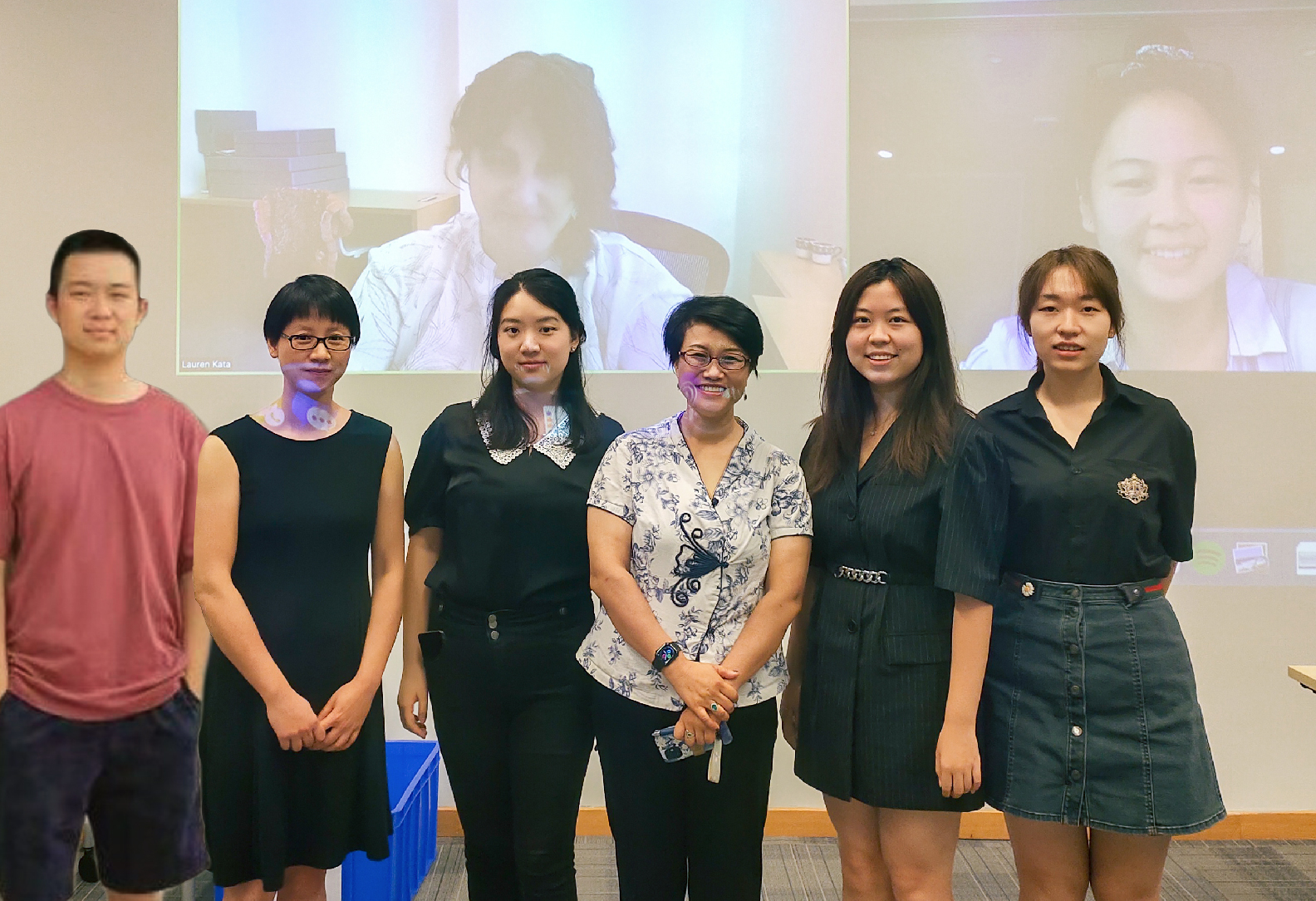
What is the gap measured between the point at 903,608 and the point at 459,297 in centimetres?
190

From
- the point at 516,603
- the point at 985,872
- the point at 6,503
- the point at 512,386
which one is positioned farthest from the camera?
the point at 985,872

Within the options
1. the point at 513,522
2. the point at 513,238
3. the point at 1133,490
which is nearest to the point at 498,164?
the point at 513,238

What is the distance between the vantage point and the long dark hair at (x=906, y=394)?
5.38 ft

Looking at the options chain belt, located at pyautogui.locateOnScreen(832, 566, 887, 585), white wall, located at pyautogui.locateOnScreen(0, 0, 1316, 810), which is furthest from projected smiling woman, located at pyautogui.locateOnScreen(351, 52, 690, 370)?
chain belt, located at pyautogui.locateOnScreen(832, 566, 887, 585)

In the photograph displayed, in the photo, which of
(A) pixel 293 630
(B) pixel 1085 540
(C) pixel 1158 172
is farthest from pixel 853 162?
(A) pixel 293 630

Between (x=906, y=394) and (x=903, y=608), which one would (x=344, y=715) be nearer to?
(x=903, y=608)

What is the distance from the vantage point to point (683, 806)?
5.38ft

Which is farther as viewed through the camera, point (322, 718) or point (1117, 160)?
point (1117, 160)

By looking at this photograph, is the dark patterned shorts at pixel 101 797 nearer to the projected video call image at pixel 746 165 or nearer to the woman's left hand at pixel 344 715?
the woman's left hand at pixel 344 715

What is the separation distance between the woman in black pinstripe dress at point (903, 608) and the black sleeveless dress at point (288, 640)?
2.85 feet

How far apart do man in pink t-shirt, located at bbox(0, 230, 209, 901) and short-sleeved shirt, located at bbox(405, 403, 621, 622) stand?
1.68 feet

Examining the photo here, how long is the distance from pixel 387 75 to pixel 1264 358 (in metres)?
2.98

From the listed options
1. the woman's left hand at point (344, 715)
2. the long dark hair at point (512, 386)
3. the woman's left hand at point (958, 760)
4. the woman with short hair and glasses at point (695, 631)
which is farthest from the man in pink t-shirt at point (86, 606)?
the woman's left hand at point (958, 760)

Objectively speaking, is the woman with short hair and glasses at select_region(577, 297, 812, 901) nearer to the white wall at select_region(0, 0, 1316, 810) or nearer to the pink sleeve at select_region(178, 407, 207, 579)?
the pink sleeve at select_region(178, 407, 207, 579)
